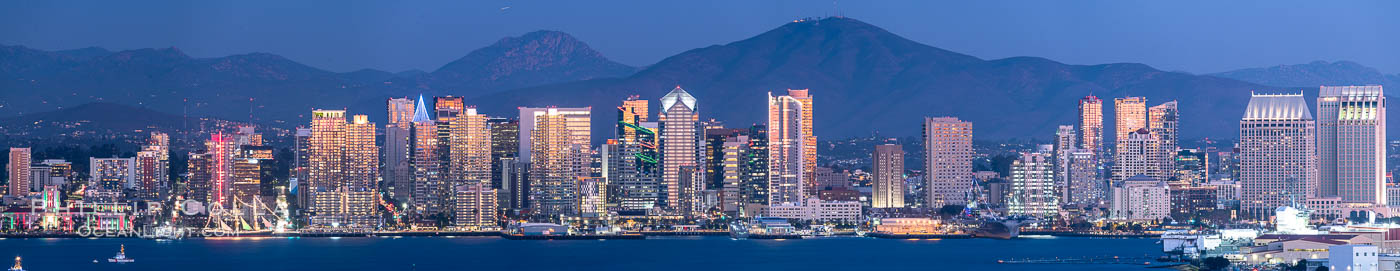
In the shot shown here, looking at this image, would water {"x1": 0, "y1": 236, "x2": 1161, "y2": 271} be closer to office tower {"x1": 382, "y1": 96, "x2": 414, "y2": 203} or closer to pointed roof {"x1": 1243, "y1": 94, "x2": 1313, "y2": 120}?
office tower {"x1": 382, "y1": 96, "x2": 414, "y2": 203}

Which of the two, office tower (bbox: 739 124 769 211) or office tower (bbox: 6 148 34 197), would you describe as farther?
office tower (bbox: 6 148 34 197)

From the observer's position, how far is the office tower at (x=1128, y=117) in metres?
92.8

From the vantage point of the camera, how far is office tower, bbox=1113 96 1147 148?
304 ft

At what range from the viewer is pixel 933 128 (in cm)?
8625

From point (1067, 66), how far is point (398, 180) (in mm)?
58217

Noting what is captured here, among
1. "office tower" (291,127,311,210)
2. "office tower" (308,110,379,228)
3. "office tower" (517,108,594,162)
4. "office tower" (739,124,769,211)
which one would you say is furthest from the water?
"office tower" (517,108,594,162)

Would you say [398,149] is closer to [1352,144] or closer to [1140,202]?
[1140,202]

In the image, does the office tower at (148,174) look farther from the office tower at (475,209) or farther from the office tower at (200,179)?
the office tower at (475,209)

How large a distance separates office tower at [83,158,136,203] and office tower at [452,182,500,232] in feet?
45.7

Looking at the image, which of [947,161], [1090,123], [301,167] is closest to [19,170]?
[301,167]

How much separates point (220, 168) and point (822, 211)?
929 inches

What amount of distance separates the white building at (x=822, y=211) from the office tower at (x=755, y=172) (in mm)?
3007

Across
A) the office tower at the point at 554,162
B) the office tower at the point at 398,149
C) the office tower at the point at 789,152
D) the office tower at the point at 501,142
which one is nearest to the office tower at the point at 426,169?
the office tower at the point at 398,149

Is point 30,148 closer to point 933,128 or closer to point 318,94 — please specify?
point 318,94
